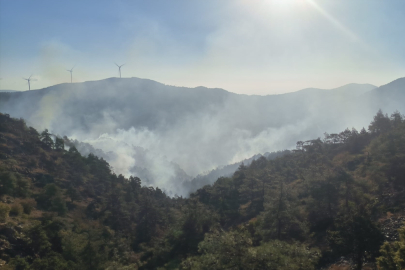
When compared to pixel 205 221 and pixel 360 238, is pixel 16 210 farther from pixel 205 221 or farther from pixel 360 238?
pixel 360 238

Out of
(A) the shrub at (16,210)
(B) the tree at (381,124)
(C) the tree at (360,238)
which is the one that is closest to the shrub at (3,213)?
(A) the shrub at (16,210)

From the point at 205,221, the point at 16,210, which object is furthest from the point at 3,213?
the point at 205,221

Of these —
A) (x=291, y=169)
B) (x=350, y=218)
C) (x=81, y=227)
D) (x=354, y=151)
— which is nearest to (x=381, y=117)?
(x=354, y=151)

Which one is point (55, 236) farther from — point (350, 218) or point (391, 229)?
point (391, 229)

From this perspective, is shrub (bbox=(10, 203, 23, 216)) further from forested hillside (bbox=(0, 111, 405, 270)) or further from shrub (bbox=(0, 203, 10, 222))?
shrub (bbox=(0, 203, 10, 222))

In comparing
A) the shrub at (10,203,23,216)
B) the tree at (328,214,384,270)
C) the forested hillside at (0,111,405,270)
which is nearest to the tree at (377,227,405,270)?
the forested hillside at (0,111,405,270)

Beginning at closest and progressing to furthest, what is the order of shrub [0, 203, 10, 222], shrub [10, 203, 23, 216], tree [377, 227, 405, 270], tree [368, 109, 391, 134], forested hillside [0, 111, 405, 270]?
tree [377, 227, 405, 270] → forested hillside [0, 111, 405, 270] → shrub [0, 203, 10, 222] → shrub [10, 203, 23, 216] → tree [368, 109, 391, 134]

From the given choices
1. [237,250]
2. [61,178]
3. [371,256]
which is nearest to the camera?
[237,250]

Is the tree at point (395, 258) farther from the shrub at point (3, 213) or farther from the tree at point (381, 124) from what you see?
the tree at point (381, 124)
